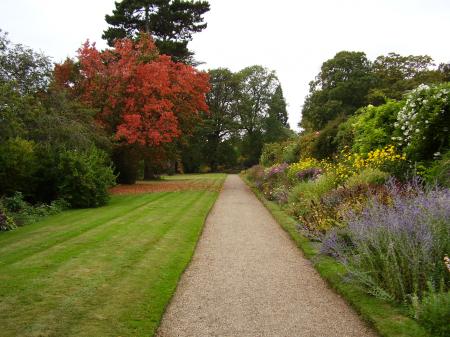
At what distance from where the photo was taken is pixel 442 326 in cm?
369

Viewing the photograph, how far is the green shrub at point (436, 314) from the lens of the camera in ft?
12.0

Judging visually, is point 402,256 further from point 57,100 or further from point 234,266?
point 57,100

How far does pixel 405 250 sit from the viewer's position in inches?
181

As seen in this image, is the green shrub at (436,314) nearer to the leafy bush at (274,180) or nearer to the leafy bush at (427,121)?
the leafy bush at (427,121)

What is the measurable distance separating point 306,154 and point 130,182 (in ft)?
37.1

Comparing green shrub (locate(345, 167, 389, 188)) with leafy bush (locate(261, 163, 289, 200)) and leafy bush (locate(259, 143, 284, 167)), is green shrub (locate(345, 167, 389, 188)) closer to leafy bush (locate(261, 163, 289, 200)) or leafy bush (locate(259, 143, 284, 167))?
leafy bush (locate(261, 163, 289, 200))

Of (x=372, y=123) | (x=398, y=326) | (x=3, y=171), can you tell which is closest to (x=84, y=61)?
(x=3, y=171)

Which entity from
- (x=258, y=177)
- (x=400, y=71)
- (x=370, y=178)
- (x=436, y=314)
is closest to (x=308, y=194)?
(x=370, y=178)

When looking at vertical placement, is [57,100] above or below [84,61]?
below

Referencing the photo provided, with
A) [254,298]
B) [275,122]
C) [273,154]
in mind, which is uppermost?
[275,122]

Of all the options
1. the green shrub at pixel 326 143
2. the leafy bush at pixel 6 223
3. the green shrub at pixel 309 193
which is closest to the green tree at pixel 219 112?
the green shrub at pixel 326 143

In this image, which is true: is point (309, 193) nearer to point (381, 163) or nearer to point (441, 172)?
point (381, 163)

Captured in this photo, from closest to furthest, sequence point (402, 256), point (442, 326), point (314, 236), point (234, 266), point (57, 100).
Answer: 1. point (442, 326)
2. point (402, 256)
3. point (234, 266)
4. point (314, 236)
5. point (57, 100)

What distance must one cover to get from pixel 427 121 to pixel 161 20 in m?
23.5
